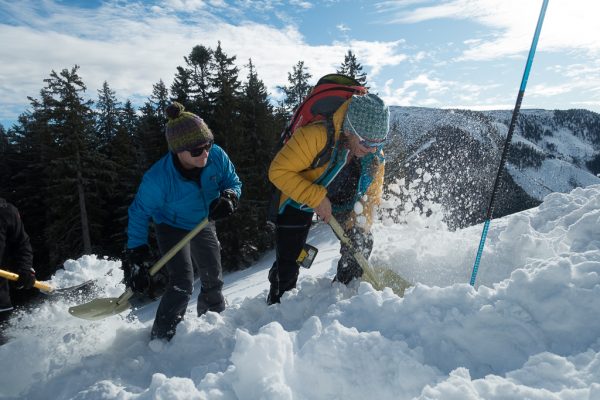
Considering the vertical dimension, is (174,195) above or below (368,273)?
above

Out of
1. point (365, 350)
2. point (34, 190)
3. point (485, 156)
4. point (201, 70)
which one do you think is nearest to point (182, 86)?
point (201, 70)

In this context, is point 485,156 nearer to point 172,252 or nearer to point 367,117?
point 367,117

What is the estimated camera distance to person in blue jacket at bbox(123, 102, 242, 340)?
134 inches

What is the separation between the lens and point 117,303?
12.7 ft

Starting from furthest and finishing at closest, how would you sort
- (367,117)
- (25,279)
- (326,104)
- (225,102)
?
1. (225,102)
2. (25,279)
3. (326,104)
4. (367,117)

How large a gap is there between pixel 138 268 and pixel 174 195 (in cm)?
70

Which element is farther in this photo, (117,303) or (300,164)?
(117,303)

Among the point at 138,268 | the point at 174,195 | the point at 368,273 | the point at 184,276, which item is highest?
the point at 174,195

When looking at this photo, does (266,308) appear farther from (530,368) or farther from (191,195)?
(530,368)

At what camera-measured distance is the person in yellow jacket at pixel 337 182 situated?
3.19 meters

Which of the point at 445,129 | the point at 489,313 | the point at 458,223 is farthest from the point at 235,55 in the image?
the point at 489,313

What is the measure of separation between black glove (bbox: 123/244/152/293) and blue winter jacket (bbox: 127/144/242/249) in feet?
0.22

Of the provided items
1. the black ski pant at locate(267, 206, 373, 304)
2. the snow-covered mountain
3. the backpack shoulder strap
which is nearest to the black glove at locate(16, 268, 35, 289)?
the black ski pant at locate(267, 206, 373, 304)

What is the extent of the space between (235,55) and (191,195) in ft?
65.6
